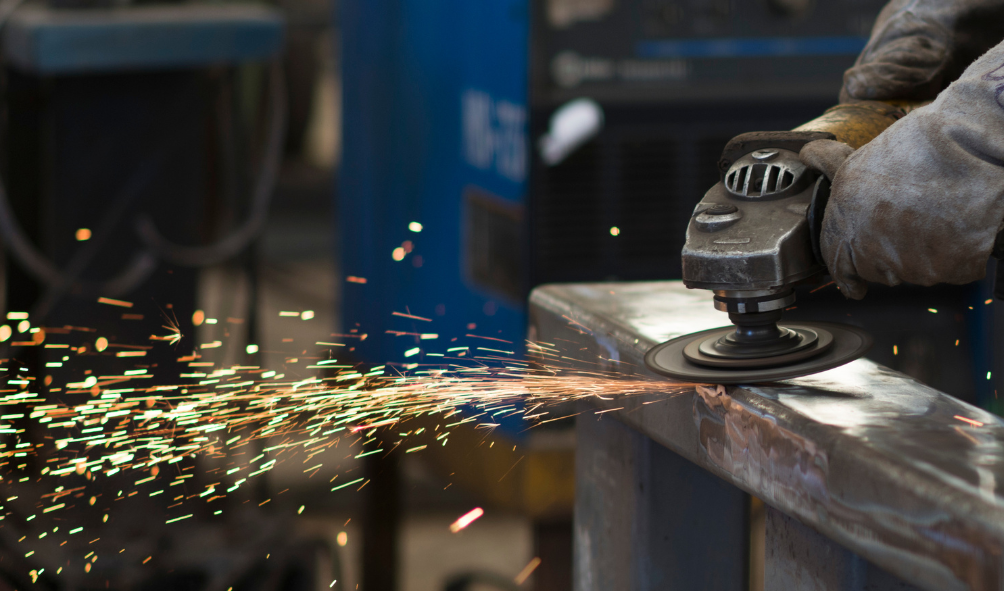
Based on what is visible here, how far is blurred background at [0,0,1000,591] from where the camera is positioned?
9.40ft

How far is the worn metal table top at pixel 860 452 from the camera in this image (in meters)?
0.79

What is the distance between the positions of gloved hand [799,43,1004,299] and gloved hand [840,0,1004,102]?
14.3 inches

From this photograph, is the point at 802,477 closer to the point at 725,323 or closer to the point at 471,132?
the point at 725,323

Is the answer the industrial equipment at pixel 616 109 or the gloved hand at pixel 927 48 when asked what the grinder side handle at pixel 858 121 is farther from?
the industrial equipment at pixel 616 109

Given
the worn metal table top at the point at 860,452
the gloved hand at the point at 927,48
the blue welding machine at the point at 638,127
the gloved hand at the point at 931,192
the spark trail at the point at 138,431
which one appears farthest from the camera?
the blue welding machine at the point at 638,127

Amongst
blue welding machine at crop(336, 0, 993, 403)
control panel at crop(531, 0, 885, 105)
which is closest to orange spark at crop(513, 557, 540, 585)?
blue welding machine at crop(336, 0, 993, 403)

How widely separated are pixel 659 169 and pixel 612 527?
166 centimetres

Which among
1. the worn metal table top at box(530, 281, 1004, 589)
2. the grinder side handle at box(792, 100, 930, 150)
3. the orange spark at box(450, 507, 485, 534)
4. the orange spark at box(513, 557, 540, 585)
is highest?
the grinder side handle at box(792, 100, 930, 150)

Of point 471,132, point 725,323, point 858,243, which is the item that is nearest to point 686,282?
point 858,243

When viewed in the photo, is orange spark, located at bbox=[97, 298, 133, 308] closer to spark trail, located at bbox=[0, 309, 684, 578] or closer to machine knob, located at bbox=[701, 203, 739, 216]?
spark trail, located at bbox=[0, 309, 684, 578]

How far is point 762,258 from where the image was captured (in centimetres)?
104

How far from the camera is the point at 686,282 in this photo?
1.09 meters

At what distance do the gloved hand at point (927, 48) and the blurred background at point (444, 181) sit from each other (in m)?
1.42

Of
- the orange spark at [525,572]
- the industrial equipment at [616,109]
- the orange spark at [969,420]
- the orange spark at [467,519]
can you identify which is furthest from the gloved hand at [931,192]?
the orange spark at [467,519]
